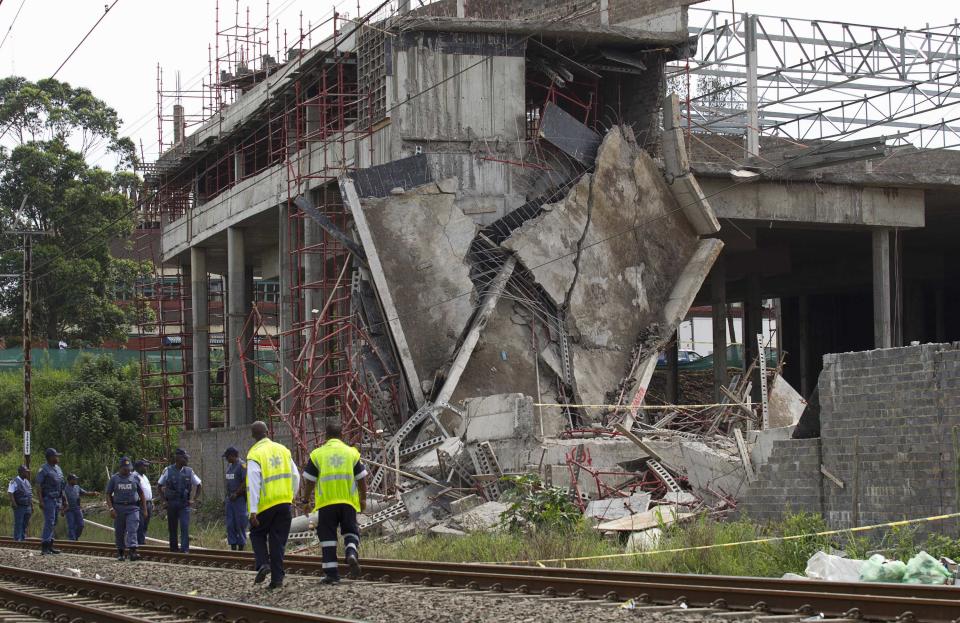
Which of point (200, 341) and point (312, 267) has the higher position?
point (312, 267)

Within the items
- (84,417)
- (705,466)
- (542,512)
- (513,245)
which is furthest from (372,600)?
(84,417)

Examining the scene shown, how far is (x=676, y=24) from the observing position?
106ft

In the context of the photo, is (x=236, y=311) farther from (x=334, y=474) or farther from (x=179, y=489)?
(x=334, y=474)

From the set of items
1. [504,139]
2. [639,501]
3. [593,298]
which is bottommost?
[639,501]

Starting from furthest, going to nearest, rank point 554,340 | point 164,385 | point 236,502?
point 164,385 → point 554,340 → point 236,502

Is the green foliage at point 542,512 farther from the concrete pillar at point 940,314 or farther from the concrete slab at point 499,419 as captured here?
the concrete pillar at point 940,314

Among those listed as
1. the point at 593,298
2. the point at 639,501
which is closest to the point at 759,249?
the point at 593,298

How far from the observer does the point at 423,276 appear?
27047mm

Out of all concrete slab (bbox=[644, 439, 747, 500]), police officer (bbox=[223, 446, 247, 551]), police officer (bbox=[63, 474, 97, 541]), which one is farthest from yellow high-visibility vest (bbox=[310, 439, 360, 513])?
police officer (bbox=[63, 474, 97, 541])

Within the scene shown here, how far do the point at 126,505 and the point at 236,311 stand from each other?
2378 cm

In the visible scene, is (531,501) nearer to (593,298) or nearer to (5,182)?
(593,298)

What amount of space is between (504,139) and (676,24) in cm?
608

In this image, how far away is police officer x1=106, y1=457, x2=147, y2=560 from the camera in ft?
58.5

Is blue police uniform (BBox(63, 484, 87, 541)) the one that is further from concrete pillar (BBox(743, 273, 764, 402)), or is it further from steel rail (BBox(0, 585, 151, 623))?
concrete pillar (BBox(743, 273, 764, 402))
